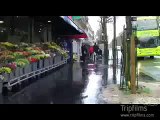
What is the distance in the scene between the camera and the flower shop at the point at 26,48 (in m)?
12.1

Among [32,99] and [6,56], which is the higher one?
[6,56]

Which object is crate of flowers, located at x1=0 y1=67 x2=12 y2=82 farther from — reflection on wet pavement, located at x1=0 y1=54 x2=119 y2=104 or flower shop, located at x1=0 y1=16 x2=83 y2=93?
reflection on wet pavement, located at x1=0 y1=54 x2=119 y2=104

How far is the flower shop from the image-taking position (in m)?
12.1

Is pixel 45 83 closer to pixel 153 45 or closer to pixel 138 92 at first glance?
pixel 138 92

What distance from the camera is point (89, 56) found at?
3156 cm

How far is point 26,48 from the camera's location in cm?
1497

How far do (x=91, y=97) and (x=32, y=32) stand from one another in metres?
9.74

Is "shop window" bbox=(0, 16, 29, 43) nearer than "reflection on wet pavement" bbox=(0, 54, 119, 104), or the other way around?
"reflection on wet pavement" bbox=(0, 54, 119, 104)

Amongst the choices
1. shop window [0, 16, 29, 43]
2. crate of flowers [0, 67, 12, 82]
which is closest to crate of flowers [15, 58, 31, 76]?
crate of flowers [0, 67, 12, 82]

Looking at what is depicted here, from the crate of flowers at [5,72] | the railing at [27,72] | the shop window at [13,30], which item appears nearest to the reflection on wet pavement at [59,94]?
the railing at [27,72]

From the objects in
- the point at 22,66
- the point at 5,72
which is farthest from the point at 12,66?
the point at 22,66

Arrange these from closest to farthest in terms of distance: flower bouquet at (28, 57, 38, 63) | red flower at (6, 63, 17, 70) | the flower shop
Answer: red flower at (6, 63, 17, 70)
the flower shop
flower bouquet at (28, 57, 38, 63)

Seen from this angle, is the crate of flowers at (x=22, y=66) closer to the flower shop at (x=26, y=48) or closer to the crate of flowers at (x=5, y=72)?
the flower shop at (x=26, y=48)
